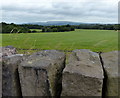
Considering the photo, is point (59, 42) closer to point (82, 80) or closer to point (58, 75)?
point (58, 75)

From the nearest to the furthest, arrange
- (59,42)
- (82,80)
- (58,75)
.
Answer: (82,80), (58,75), (59,42)

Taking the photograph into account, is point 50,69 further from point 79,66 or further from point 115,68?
point 115,68

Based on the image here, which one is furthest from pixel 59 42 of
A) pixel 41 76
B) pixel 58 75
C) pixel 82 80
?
pixel 82 80

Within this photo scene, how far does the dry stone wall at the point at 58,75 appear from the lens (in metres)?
1.96

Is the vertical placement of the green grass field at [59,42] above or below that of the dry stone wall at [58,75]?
above

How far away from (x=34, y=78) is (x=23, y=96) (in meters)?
0.37

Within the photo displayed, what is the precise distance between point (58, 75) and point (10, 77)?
2.13ft

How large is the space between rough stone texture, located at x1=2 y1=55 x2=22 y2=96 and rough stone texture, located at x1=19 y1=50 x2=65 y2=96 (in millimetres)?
163

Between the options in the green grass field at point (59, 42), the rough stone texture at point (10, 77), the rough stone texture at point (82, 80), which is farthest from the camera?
the green grass field at point (59, 42)

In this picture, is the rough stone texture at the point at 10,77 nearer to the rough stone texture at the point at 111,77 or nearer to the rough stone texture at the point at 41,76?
the rough stone texture at the point at 41,76

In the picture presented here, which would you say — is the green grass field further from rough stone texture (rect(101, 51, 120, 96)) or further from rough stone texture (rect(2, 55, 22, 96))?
rough stone texture (rect(101, 51, 120, 96))

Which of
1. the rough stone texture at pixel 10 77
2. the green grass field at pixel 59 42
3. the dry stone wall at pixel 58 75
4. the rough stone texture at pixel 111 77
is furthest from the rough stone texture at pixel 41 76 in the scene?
the green grass field at pixel 59 42

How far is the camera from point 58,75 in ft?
7.74

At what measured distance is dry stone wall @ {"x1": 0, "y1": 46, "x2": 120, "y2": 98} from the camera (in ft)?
6.44
